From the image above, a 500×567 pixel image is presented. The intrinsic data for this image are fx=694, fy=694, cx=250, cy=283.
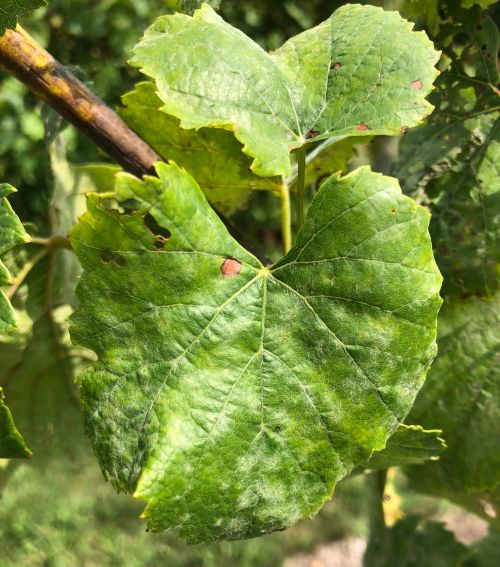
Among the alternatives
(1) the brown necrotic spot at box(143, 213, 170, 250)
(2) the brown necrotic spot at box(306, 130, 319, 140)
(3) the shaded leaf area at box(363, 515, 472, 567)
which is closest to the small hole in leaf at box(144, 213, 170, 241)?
(1) the brown necrotic spot at box(143, 213, 170, 250)

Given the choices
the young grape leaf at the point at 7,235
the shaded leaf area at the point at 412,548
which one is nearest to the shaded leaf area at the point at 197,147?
the young grape leaf at the point at 7,235

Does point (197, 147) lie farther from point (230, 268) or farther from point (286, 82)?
point (230, 268)

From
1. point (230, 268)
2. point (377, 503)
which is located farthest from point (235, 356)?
point (377, 503)

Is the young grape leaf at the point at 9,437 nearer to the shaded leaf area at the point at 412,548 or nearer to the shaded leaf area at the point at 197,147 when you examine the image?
the shaded leaf area at the point at 197,147

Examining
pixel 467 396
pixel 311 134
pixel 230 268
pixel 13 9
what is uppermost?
pixel 13 9

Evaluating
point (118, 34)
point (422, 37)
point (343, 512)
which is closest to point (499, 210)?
point (422, 37)

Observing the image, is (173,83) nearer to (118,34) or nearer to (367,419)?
(367,419)
